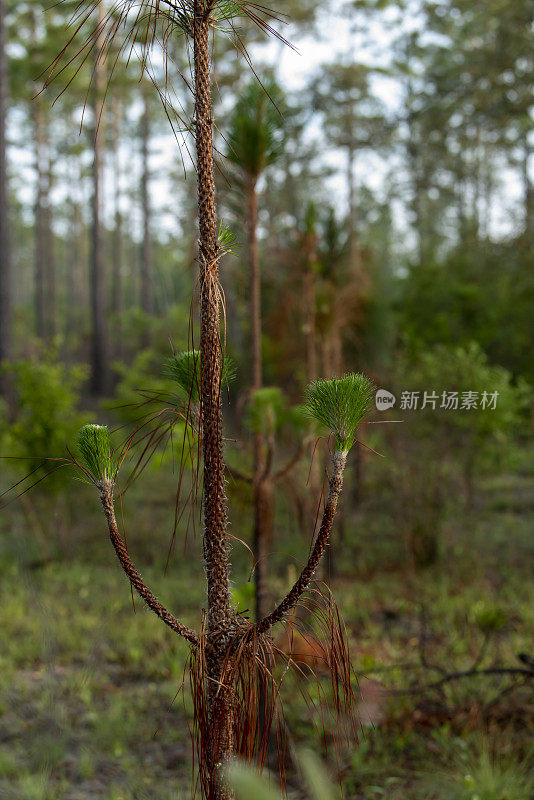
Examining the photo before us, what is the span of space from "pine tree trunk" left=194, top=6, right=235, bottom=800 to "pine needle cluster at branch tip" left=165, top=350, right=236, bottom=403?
0.17 meters

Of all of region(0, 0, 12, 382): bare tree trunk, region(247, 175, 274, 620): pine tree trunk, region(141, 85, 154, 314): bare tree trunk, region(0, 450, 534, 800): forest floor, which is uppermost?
region(141, 85, 154, 314): bare tree trunk

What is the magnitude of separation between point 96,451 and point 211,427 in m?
0.23

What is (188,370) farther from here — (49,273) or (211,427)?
(49,273)

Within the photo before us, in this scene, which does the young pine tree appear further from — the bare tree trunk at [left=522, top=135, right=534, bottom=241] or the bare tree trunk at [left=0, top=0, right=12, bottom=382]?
the bare tree trunk at [left=522, top=135, right=534, bottom=241]

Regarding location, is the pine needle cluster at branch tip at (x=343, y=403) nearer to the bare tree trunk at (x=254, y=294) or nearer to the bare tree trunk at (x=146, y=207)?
the bare tree trunk at (x=254, y=294)

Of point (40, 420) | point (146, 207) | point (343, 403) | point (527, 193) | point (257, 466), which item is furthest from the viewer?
point (146, 207)

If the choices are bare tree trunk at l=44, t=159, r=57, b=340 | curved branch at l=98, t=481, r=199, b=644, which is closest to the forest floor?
curved branch at l=98, t=481, r=199, b=644

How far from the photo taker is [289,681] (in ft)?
16.1

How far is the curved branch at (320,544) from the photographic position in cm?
122

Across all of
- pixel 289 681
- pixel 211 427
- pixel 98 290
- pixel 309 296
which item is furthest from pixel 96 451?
pixel 98 290

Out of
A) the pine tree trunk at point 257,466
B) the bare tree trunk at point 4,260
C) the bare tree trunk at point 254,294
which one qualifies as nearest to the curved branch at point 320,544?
the pine tree trunk at point 257,466

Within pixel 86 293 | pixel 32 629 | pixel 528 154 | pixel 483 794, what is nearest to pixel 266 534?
pixel 483 794

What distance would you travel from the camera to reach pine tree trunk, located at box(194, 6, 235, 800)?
1.27m

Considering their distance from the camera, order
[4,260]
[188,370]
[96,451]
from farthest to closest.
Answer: [4,260], [188,370], [96,451]
